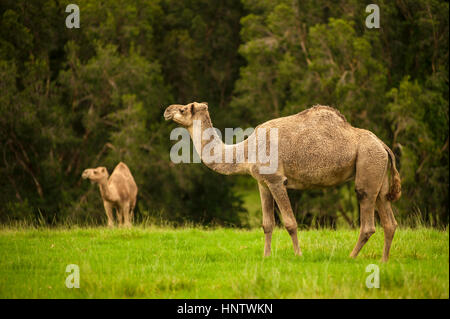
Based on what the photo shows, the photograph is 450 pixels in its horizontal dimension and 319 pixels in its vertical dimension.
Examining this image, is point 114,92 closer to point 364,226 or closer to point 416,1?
point 416,1

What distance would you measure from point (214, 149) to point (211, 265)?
6.31 ft

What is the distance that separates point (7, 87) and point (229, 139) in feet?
33.8

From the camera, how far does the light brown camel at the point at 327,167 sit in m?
9.25

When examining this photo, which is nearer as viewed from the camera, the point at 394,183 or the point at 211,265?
the point at 211,265

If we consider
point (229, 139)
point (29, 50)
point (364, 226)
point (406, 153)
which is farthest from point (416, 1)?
point (364, 226)

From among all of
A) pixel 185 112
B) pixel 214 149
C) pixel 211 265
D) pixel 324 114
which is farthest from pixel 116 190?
pixel 324 114

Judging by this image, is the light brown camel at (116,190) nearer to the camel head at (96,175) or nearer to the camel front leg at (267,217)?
the camel head at (96,175)

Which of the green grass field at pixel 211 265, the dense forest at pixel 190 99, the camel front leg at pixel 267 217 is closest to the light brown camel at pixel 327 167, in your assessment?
the camel front leg at pixel 267 217

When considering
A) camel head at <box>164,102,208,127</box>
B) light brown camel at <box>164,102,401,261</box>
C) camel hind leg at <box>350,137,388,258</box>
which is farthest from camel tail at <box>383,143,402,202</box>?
camel head at <box>164,102,208,127</box>

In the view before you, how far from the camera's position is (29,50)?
1127 inches

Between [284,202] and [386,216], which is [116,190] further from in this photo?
[386,216]

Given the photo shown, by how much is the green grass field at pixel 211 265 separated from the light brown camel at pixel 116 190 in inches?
168

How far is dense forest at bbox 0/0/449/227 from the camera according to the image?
25.4m

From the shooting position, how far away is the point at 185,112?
10.0 m
